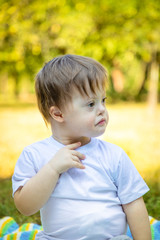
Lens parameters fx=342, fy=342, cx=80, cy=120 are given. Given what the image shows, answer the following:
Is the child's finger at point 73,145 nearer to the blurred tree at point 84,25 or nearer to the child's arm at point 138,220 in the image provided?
the child's arm at point 138,220

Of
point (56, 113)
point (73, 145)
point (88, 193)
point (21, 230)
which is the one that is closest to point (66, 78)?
point (56, 113)

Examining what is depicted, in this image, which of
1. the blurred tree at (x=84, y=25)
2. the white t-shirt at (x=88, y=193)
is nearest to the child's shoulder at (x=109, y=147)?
the white t-shirt at (x=88, y=193)

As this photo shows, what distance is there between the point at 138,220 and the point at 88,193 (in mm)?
310

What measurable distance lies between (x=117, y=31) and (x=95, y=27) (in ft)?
2.76

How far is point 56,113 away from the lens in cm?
192

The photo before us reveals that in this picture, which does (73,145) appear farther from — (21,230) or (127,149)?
(127,149)

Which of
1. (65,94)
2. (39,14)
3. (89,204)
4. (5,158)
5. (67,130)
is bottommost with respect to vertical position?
(5,158)

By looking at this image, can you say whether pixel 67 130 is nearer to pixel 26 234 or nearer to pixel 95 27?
pixel 26 234

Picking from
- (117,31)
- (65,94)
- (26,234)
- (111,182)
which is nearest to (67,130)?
(65,94)

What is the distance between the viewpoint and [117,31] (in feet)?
31.8

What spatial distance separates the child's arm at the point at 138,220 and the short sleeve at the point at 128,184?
1.6 inches

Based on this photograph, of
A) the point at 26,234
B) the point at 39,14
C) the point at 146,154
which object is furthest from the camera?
the point at 39,14

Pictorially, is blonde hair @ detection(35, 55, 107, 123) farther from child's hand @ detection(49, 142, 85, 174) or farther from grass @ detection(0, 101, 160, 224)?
grass @ detection(0, 101, 160, 224)

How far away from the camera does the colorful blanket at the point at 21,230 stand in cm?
246
